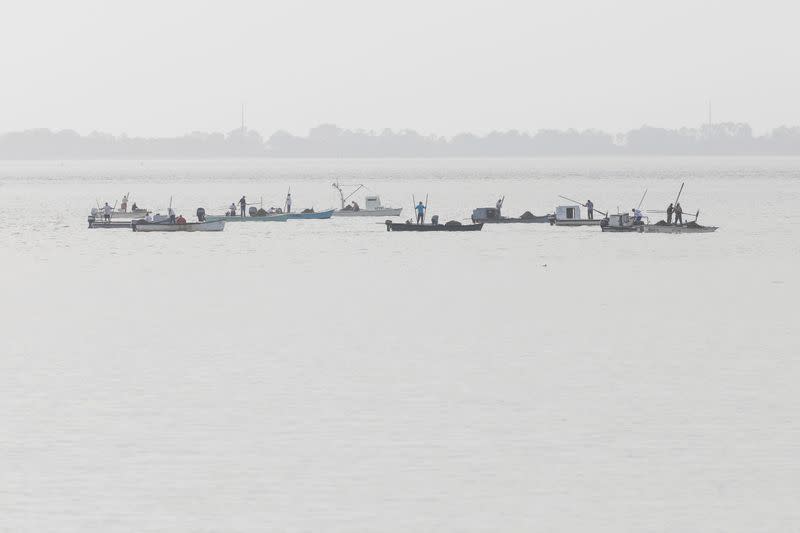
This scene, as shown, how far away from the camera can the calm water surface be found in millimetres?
23438

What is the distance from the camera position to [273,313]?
52906 mm

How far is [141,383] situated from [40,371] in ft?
12.8

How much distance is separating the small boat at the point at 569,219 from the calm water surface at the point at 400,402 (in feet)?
160

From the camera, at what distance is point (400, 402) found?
109ft

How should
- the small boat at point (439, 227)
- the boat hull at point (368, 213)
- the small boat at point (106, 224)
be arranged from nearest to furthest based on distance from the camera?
the small boat at point (439, 227)
the small boat at point (106, 224)
the boat hull at point (368, 213)

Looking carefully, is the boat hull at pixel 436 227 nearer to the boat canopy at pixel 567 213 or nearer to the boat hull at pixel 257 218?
the boat canopy at pixel 567 213

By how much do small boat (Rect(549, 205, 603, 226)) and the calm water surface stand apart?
4869 cm

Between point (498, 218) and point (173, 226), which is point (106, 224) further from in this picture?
point (498, 218)

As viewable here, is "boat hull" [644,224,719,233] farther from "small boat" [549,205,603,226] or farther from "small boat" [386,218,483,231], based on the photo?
"small boat" [386,218,483,231]

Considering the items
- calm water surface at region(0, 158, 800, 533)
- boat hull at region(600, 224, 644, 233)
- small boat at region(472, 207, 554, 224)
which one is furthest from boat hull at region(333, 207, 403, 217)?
calm water surface at region(0, 158, 800, 533)

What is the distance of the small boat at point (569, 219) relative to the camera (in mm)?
120562

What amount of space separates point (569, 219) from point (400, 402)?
294ft

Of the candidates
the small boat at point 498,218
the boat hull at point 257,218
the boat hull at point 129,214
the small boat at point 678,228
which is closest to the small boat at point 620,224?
the small boat at point 678,228

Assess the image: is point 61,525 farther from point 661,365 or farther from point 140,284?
point 140,284
